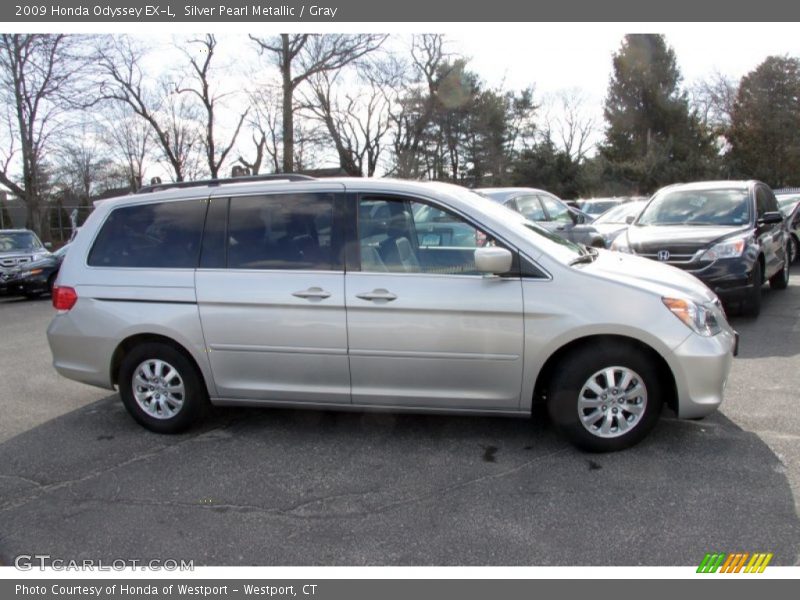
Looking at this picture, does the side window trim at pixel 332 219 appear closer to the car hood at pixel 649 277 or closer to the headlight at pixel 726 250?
the car hood at pixel 649 277

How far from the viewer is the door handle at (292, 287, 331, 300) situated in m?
4.09

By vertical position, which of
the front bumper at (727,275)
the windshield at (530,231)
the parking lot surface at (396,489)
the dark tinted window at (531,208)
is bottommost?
the parking lot surface at (396,489)

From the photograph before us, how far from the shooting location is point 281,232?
4.32 meters

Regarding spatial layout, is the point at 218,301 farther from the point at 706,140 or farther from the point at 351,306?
the point at 706,140

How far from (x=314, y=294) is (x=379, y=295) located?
45 cm

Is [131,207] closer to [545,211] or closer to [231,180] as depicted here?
[231,180]

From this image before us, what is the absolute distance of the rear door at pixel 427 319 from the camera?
12.8 ft

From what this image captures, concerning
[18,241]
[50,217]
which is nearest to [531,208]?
[18,241]

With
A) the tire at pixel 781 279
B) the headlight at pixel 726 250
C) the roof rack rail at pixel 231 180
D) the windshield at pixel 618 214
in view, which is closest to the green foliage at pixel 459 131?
the windshield at pixel 618 214

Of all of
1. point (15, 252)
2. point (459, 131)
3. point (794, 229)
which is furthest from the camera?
point (459, 131)

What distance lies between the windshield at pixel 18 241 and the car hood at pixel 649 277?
50.1 feet

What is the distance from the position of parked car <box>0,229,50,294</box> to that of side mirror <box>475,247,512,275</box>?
45.4 feet

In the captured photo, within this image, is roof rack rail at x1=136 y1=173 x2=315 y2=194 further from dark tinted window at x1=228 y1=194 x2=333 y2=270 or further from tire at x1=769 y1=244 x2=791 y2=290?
tire at x1=769 y1=244 x2=791 y2=290

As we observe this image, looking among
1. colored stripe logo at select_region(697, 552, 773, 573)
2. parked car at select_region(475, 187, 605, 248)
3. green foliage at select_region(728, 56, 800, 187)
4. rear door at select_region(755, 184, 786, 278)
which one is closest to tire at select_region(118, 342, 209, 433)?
colored stripe logo at select_region(697, 552, 773, 573)
